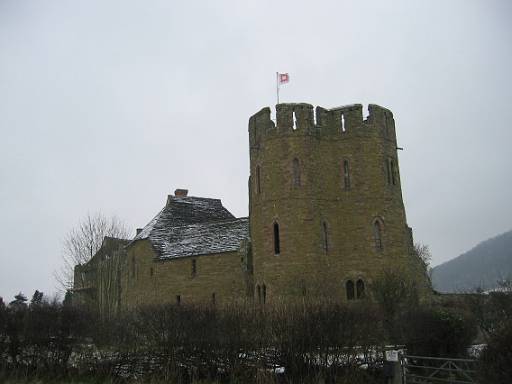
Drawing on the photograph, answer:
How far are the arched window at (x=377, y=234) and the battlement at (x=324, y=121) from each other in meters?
5.52

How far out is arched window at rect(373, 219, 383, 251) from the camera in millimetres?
29562

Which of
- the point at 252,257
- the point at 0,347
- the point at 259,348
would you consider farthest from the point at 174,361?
the point at 252,257

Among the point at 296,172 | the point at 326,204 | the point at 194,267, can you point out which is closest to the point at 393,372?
the point at 326,204

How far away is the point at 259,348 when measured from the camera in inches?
691

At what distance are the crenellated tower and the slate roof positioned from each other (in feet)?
15.4

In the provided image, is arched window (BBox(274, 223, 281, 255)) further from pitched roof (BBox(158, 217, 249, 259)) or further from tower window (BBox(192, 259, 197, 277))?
tower window (BBox(192, 259, 197, 277))

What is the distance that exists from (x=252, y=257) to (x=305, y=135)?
8.61m

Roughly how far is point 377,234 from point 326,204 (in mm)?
3412

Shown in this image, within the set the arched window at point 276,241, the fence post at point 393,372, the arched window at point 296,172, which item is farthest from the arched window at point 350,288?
the fence post at point 393,372

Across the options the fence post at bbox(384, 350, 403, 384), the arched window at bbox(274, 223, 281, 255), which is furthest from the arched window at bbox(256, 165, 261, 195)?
the fence post at bbox(384, 350, 403, 384)

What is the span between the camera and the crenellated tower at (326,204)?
2897cm

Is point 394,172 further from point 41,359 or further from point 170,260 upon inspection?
point 41,359

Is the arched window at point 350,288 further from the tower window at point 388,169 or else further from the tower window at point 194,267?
the tower window at point 194,267

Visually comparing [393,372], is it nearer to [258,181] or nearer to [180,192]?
[258,181]
